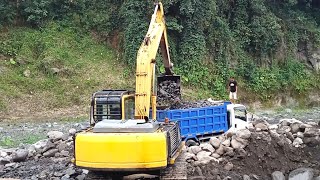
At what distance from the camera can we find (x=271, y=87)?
2814 cm

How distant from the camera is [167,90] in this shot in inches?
592

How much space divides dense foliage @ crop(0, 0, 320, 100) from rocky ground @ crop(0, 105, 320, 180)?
43.4 feet

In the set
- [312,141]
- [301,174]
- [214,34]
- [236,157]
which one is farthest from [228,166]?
[214,34]

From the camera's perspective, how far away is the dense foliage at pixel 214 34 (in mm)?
26641

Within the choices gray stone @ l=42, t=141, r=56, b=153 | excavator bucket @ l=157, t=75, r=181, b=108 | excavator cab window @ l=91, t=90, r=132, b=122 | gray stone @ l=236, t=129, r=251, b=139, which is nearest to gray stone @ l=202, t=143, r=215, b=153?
gray stone @ l=236, t=129, r=251, b=139

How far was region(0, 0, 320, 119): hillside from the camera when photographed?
23.9 meters

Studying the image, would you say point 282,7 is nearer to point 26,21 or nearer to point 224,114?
point 26,21

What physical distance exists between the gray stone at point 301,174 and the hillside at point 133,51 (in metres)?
13.4

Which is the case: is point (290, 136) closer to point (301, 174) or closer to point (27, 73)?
point (301, 174)

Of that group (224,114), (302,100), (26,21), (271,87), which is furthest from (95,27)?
(224,114)

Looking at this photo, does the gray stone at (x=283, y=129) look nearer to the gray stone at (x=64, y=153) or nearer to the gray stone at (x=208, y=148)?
the gray stone at (x=208, y=148)

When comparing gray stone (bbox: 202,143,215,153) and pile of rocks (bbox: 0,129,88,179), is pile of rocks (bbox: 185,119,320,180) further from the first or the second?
pile of rocks (bbox: 0,129,88,179)

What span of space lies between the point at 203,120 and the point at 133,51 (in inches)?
506

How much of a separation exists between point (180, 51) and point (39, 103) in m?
8.58
